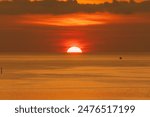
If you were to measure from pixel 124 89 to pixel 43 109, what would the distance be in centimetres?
2167

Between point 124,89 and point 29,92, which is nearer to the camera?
point 29,92

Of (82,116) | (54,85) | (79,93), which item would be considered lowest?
(82,116)

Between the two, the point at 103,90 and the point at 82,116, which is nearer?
the point at 82,116

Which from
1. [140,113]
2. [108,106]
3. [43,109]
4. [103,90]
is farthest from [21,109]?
[103,90]

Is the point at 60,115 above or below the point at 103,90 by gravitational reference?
below

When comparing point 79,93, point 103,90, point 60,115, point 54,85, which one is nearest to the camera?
point 60,115

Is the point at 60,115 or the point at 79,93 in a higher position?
the point at 79,93

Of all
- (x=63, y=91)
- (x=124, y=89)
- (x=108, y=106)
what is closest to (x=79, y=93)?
(x=63, y=91)

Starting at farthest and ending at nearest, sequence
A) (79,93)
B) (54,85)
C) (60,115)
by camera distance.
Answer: (54,85) < (79,93) < (60,115)

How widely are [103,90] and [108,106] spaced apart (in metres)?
19.5

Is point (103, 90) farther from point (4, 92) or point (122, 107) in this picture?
point (122, 107)

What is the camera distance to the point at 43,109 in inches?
832

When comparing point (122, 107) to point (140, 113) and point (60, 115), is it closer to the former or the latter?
point (140, 113)

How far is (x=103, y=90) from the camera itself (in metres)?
41.1
